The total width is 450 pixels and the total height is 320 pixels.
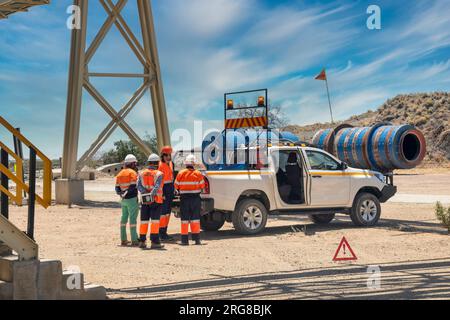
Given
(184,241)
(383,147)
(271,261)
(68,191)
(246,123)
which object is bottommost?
(271,261)

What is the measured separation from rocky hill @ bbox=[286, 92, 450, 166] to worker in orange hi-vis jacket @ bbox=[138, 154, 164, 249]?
44583 millimetres

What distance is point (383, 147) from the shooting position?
2245cm

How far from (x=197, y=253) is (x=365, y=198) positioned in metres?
5.15

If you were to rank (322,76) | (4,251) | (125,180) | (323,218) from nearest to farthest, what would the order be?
(4,251), (125,180), (323,218), (322,76)

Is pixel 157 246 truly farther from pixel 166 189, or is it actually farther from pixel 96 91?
pixel 96 91

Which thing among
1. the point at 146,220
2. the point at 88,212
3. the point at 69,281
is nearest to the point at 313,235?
the point at 146,220

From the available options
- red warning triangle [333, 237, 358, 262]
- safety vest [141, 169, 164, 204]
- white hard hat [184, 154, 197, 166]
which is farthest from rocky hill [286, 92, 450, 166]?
red warning triangle [333, 237, 358, 262]

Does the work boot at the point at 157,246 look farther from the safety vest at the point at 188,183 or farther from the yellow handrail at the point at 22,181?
the yellow handrail at the point at 22,181

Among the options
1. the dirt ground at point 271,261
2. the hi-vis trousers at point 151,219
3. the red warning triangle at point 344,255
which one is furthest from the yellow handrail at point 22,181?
the red warning triangle at point 344,255

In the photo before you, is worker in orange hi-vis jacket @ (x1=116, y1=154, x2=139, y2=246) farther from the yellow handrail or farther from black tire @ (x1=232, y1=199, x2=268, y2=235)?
the yellow handrail

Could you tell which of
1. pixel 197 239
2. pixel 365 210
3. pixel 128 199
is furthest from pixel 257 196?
pixel 128 199

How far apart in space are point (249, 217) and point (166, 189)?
73.7 inches

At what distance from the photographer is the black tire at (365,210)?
1338 cm

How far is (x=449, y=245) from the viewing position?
10562mm
